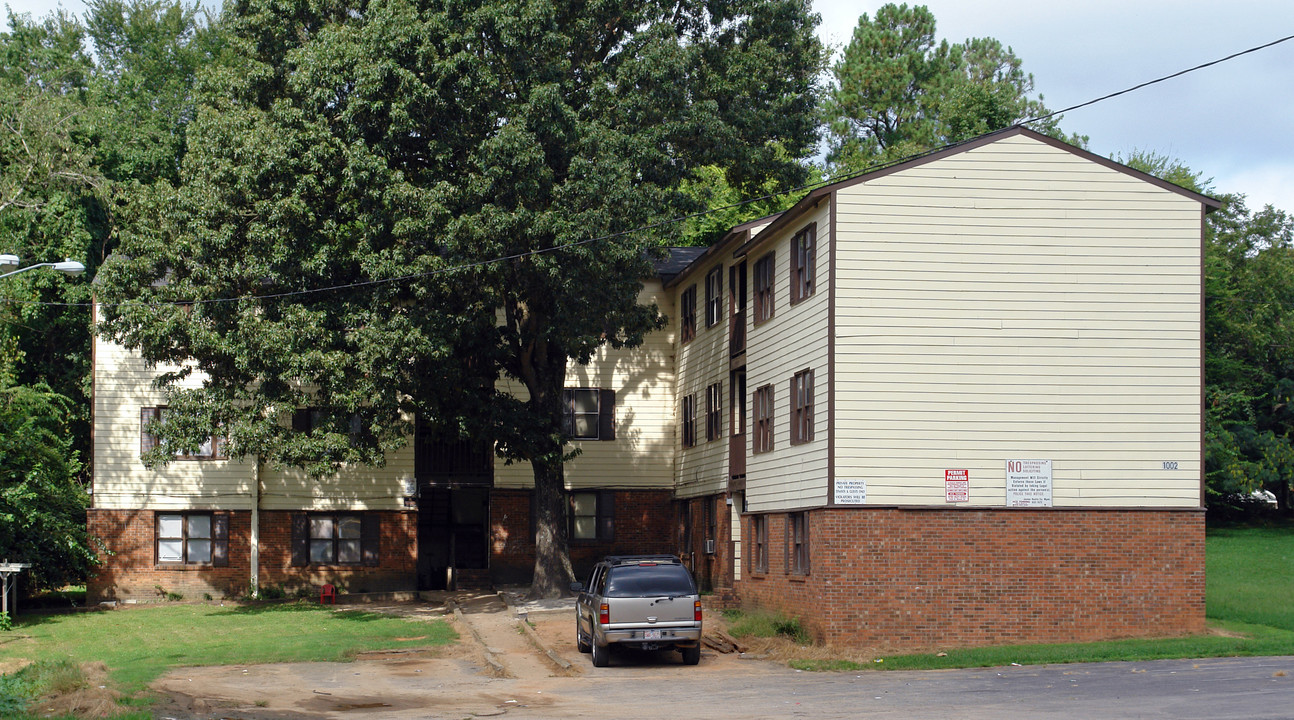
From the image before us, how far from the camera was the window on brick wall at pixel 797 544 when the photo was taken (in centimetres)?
2502

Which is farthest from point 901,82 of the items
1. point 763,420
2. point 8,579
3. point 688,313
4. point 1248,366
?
point 8,579

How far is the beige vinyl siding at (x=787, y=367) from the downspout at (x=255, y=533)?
49.2 ft

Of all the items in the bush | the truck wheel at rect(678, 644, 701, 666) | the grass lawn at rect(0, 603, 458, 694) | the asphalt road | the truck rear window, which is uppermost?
the truck rear window

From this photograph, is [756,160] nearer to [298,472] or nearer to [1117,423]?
[1117,423]

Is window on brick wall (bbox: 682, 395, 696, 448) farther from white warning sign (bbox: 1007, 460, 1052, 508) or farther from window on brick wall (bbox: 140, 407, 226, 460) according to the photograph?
white warning sign (bbox: 1007, 460, 1052, 508)

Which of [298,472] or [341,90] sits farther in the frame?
[298,472]

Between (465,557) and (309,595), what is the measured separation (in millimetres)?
5949

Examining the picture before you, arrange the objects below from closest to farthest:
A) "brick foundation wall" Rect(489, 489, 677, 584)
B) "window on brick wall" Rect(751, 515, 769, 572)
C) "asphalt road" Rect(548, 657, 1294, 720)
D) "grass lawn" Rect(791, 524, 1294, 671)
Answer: "asphalt road" Rect(548, 657, 1294, 720), "grass lawn" Rect(791, 524, 1294, 671), "window on brick wall" Rect(751, 515, 769, 572), "brick foundation wall" Rect(489, 489, 677, 584)

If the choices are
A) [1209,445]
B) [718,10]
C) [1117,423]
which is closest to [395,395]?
[718,10]

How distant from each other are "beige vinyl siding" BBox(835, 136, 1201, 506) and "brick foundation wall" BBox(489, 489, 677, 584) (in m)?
15.2

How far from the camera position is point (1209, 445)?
4588 centimetres

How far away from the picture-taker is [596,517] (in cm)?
3809

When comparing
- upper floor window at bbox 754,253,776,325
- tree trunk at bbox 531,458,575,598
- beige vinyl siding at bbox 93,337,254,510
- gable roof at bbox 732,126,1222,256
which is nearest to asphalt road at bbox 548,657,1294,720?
gable roof at bbox 732,126,1222,256

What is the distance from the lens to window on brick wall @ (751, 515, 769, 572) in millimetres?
28039
